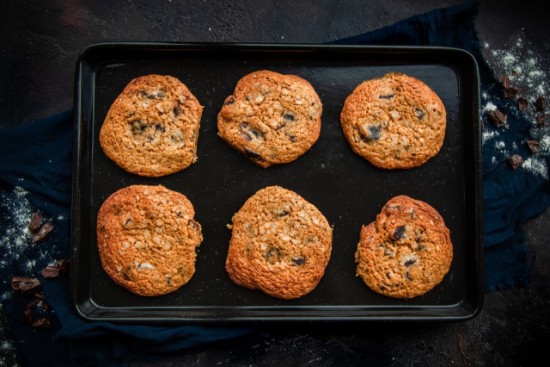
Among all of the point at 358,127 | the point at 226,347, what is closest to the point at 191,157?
the point at 358,127

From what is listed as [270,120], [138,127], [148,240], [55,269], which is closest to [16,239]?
[55,269]

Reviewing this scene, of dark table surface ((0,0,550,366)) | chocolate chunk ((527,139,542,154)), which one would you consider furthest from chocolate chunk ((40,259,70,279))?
chocolate chunk ((527,139,542,154))

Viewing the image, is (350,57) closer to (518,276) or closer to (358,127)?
(358,127)

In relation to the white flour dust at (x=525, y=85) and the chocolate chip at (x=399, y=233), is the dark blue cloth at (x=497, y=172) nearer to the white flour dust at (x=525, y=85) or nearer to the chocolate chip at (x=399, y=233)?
the white flour dust at (x=525, y=85)

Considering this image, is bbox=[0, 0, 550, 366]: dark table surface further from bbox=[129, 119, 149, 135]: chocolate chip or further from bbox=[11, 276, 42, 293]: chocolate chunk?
bbox=[129, 119, 149, 135]: chocolate chip

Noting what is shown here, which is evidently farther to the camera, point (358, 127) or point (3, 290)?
point (3, 290)
